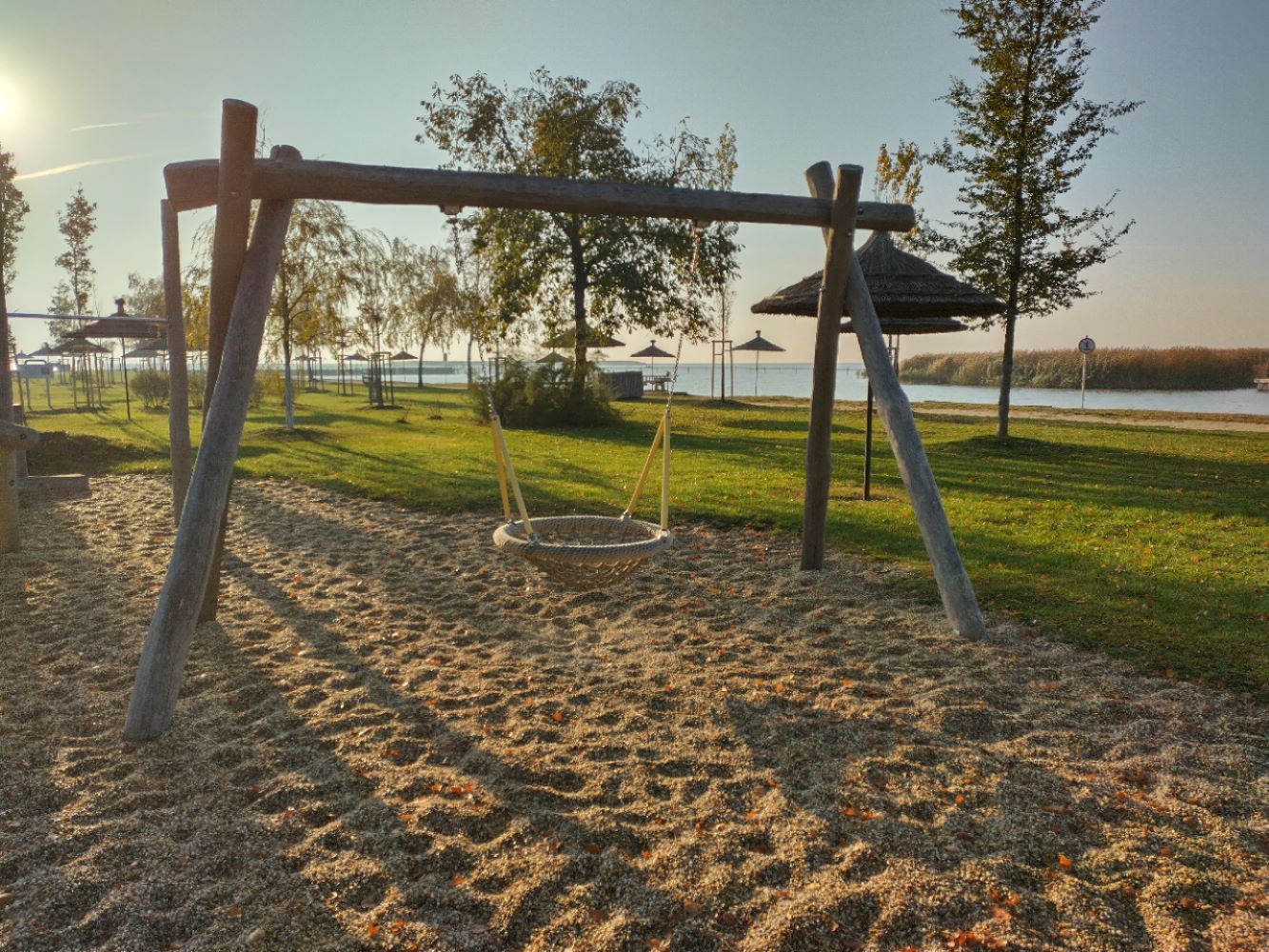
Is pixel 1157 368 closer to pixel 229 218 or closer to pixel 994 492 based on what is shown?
pixel 994 492

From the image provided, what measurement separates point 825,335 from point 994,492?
495cm

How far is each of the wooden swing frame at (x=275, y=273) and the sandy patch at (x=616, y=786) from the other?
362mm

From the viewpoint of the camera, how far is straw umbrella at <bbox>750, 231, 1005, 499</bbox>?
327 inches

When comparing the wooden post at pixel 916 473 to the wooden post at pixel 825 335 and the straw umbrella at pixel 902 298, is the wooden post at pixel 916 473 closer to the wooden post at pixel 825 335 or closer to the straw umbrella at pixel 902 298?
the wooden post at pixel 825 335

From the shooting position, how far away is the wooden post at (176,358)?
519cm

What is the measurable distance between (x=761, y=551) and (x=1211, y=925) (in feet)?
13.6

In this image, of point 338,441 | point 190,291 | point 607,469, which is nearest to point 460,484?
point 607,469

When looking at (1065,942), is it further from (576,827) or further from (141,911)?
(141,911)

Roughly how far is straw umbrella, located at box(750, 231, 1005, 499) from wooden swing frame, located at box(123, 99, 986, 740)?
10.4 feet

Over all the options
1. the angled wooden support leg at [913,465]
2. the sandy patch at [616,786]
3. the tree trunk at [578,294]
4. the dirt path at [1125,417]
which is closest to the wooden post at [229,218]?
the sandy patch at [616,786]

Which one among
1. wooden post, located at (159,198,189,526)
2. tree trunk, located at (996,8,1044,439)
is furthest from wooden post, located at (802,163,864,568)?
tree trunk, located at (996,8,1044,439)

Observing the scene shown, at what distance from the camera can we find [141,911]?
216 centimetres

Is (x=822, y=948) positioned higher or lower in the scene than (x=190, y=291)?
lower

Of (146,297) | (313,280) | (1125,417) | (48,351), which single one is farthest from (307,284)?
(146,297)
